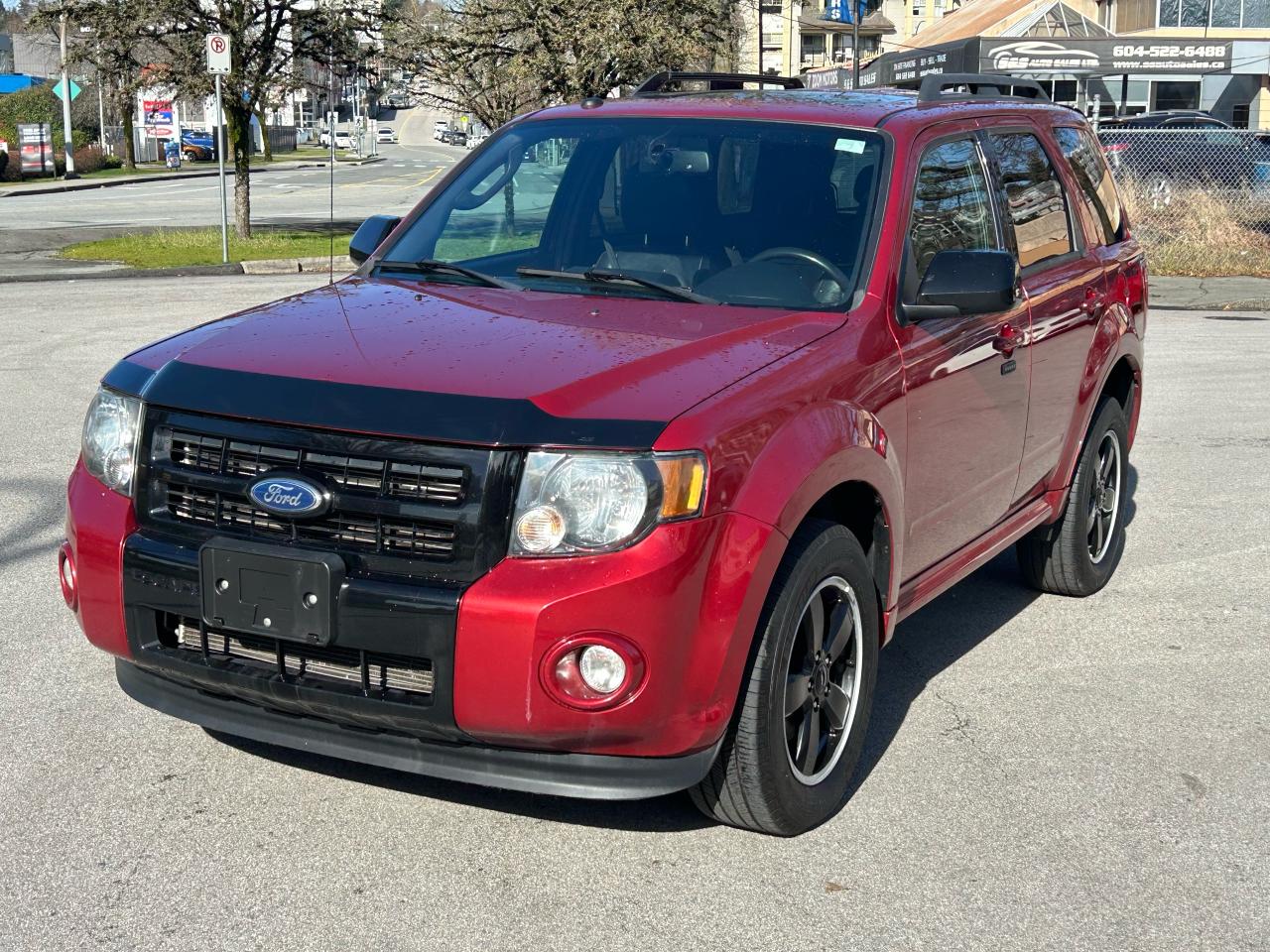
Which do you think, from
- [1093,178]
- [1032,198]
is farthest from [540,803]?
[1093,178]

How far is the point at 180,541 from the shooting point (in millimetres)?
3721

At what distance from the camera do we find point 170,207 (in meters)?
34.2

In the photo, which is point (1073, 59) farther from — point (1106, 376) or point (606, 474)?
point (606, 474)

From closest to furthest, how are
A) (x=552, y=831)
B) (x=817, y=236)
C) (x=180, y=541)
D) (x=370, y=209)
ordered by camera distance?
1. (x=180, y=541)
2. (x=552, y=831)
3. (x=817, y=236)
4. (x=370, y=209)

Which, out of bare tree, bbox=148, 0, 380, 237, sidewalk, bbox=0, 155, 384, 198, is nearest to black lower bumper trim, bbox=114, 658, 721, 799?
bare tree, bbox=148, 0, 380, 237

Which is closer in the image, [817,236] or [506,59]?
[817,236]

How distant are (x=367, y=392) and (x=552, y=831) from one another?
1252mm

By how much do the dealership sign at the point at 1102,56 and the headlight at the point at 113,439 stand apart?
40.4m

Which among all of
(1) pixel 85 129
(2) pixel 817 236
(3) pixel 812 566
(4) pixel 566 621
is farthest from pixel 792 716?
(1) pixel 85 129

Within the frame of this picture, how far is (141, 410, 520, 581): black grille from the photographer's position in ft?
11.2

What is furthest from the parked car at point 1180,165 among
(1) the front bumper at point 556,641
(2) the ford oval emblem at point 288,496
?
(2) the ford oval emblem at point 288,496

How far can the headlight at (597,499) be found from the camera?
340cm

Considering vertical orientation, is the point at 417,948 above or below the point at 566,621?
below

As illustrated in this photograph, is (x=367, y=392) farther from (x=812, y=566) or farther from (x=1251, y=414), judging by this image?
(x=1251, y=414)
